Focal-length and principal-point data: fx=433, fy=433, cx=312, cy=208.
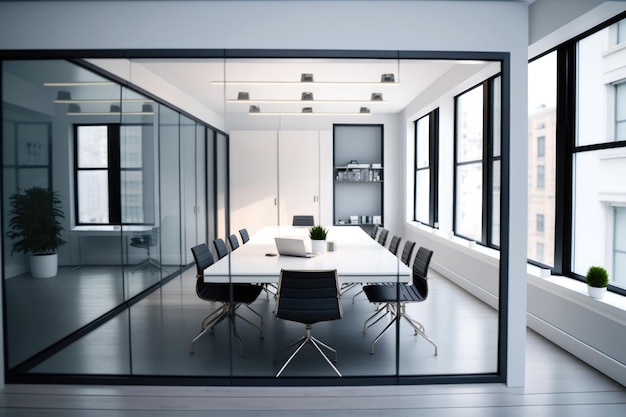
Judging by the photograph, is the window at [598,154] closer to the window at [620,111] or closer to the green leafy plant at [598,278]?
the window at [620,111]

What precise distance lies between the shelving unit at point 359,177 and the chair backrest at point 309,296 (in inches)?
211

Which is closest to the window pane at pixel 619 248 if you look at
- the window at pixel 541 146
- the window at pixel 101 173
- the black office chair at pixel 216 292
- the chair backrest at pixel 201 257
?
the window at pixel 541 146

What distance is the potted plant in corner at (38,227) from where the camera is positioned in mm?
3389

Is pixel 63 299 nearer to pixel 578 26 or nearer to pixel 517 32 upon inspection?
pixel 517 32

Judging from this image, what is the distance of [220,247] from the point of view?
448cm

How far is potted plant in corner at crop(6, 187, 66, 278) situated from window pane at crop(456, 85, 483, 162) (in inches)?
207

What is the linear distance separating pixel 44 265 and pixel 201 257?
129 centimetres

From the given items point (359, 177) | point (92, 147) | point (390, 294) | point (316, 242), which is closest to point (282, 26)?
point (92, 147)

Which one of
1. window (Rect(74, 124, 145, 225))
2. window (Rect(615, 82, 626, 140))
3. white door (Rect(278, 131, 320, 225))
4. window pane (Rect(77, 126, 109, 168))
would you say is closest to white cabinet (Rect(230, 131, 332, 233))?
white door (Rect(278, 131, 320, 225))

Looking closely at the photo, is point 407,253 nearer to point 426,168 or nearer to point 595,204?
point 595,204

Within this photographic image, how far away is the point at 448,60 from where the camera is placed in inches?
128

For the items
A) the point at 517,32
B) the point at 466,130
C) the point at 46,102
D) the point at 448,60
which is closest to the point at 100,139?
the point at 46,102

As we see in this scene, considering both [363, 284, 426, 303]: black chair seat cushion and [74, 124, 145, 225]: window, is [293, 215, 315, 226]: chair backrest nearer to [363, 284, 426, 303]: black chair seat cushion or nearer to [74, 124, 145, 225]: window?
[363, 284, 426, 303]: black chair seat cushion

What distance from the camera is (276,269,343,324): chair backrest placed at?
3314 millimetres
